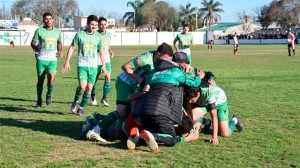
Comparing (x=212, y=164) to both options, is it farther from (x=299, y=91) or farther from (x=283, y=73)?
(x=283, y=73)

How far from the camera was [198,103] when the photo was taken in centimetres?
756

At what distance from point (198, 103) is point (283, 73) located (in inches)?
536

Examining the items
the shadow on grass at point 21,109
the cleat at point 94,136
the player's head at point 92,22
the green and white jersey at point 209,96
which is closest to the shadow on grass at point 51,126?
the cleat at point 94,136

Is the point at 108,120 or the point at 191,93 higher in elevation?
the point at 191,93

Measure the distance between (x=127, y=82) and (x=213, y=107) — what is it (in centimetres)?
141

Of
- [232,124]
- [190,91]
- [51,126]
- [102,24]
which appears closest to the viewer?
[190,91]

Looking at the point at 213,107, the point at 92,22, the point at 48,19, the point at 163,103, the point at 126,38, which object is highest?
the point at 126,38

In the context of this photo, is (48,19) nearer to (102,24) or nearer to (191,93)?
(102,24)

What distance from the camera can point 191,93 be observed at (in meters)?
7.10

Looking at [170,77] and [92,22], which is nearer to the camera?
[170,77]

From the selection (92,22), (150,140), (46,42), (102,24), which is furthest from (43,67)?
(150,140)

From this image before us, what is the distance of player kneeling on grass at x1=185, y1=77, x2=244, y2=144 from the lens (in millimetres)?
7152

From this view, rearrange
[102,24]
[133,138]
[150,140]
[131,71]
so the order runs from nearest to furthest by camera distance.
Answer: [150,140]
[133,138]
[131,71]
[102,24]

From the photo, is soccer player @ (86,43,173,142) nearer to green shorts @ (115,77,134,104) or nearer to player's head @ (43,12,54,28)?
green shorts @ (115,77,134,104)
